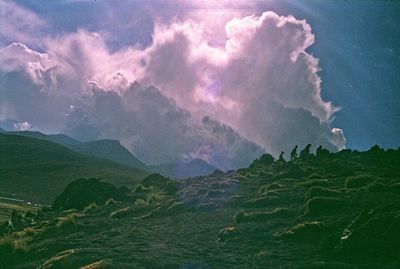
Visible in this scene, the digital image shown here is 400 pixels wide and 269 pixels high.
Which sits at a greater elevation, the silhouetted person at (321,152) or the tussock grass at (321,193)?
the silhouetted person at (321,152)

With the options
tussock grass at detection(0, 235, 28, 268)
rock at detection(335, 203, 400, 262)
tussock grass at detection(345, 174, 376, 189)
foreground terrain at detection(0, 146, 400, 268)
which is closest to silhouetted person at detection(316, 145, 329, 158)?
foreground terrain at detection(0, 146, 400, 268)

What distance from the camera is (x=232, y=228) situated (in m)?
37.2

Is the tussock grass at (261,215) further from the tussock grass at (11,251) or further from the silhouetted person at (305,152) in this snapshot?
the silhouetted person at (305,152)

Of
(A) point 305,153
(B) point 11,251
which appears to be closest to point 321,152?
(A) point 305,153

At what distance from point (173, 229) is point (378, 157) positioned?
1916 inches

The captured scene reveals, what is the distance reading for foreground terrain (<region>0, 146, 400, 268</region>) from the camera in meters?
28.6

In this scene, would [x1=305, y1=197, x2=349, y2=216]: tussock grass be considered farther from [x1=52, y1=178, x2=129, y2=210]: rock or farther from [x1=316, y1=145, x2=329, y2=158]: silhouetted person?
[x1=316, y1=145, x2=329, y2=158]: silhouetted person

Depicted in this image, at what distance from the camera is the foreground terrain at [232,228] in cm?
2856

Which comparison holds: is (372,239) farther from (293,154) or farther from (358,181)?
(293,154)

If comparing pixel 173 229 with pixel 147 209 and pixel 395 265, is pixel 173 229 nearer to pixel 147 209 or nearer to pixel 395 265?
pixel 147 209

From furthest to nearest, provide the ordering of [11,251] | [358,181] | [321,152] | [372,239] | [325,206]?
[321,152] < [358,181] < [325,206] < [11,251] < [372,239]

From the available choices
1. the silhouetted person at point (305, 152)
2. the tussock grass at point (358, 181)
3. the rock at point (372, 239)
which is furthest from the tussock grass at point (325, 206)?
the silhouetted person at point (305, 152)

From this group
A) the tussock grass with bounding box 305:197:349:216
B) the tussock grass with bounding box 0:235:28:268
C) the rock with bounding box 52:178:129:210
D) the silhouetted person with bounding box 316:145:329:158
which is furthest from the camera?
the silhouetted person with bounding box 316:145:329:158

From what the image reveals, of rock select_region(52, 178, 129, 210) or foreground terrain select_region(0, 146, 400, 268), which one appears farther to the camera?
rock select_region(52, 178, 129, 210)
